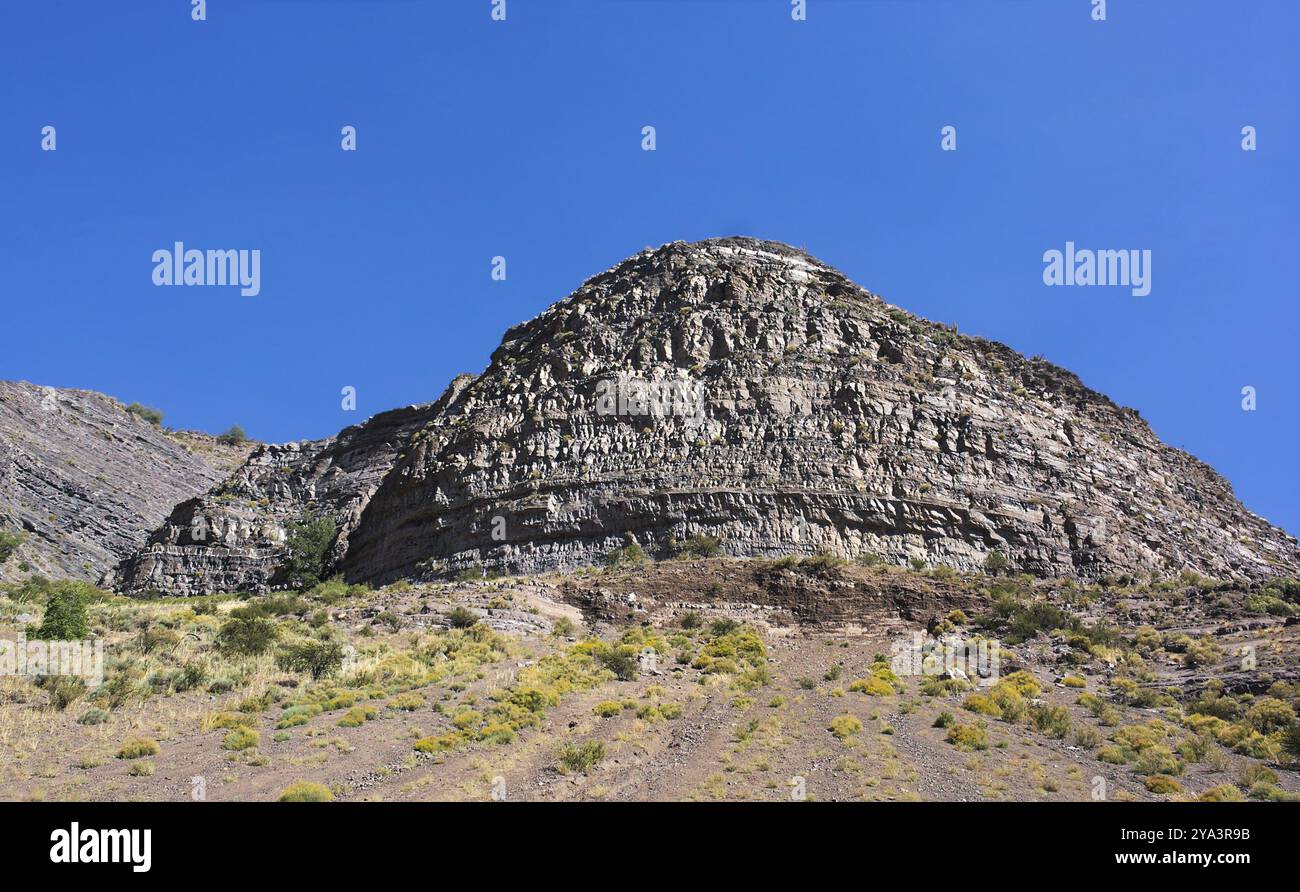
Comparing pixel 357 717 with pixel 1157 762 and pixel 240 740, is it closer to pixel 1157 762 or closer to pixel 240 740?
pixel 240 740

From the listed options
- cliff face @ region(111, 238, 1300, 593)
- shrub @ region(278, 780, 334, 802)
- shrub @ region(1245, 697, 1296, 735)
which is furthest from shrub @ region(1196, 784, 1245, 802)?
cliff face @ region(111, 238, 1300, 593)

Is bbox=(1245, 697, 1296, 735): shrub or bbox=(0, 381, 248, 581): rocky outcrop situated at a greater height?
bbox=(0, 381, 248, 581): rocky outcrop

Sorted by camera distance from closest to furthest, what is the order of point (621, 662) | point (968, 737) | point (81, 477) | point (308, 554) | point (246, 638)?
point (968, 737)
point (246, 638)
point (621, 662)
point (308, 554)
point (81, 477)

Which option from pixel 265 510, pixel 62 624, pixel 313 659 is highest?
pixel 265 510

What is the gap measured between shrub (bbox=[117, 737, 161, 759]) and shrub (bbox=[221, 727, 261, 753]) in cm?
112

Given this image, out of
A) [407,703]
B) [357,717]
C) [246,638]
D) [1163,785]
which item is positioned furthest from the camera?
[246,638]

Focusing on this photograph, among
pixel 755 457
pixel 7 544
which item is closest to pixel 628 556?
pixel 755 457

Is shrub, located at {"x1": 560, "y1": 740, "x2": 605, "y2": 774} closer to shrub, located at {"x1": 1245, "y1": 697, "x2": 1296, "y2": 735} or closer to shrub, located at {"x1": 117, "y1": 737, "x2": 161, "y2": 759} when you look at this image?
shrub, located at {"x1": 117, "y1": 737, "x2": 161, "y2": 759}

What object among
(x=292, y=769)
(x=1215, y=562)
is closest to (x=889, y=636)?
(x=292, y=769)

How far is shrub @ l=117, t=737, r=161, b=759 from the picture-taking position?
717 inches

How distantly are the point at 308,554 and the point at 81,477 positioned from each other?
70.6ft

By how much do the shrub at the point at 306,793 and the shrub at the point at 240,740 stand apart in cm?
342

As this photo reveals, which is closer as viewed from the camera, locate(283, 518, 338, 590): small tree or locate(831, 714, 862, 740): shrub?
locate(831, 714, 862, 740): shrub

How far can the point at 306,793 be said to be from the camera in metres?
15.1
